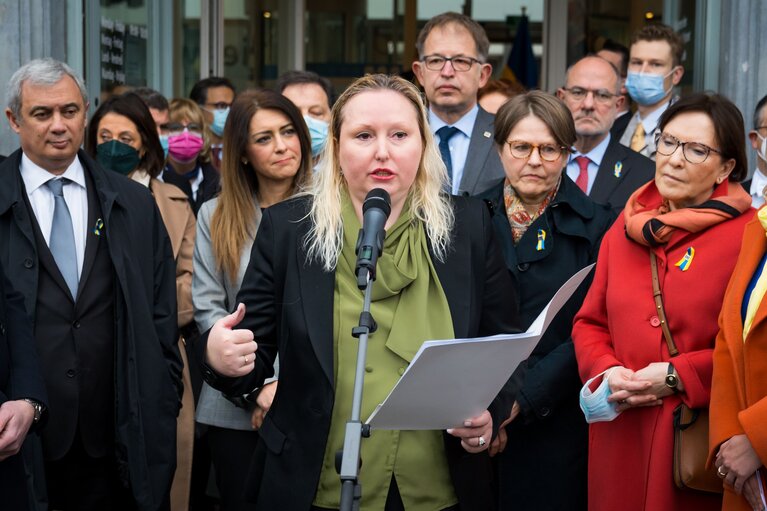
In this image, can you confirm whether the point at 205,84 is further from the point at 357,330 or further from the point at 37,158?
the point at 357,330

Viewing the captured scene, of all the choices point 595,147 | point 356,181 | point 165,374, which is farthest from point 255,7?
point 356,181

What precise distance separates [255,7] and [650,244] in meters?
9.17

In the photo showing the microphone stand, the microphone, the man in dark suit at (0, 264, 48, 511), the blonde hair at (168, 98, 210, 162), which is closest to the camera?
the microphone stand

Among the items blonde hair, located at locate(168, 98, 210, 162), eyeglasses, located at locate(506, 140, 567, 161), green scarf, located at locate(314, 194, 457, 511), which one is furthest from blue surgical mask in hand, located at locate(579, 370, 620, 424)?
blonde hair, located at locate(168, 98, 210, 162)

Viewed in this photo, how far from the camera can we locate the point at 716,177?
13.4 ft

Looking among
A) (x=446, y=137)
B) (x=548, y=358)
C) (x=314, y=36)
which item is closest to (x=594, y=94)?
(x=446, y=137)

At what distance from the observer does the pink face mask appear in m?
7.65

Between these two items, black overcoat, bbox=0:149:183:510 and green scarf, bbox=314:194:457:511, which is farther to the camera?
black overcoat, bbox=0:149:183:510

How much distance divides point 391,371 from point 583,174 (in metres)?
2.87

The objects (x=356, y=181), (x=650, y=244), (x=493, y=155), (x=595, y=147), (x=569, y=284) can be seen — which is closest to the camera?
(x=569, y=284)

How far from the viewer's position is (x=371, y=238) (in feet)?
9.02

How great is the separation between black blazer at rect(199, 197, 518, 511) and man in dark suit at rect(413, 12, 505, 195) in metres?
2.05

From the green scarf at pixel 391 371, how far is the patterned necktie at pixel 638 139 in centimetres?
366

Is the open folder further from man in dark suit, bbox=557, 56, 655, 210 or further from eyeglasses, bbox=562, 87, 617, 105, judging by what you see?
eyeglasses, bbox=562, 87, 617, 105
